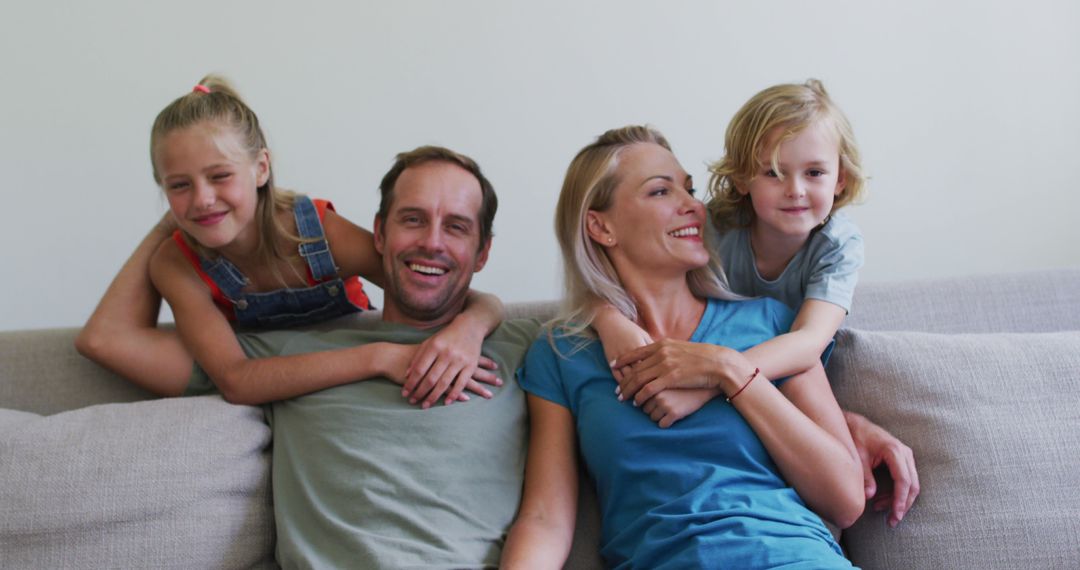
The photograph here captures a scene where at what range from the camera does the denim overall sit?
1934 millimetres

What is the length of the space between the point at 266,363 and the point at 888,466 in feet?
3.83

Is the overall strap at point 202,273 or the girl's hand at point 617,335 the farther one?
the overall strap at point 202,273

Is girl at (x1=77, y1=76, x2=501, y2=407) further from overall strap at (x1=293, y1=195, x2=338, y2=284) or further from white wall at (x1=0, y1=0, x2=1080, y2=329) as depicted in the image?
white wall at (x1=0, y1=0, x2=1080, y2=329)

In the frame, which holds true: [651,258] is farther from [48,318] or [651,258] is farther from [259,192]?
[48,318]

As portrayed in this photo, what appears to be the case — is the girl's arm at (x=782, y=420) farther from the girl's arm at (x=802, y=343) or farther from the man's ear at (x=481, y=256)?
the man's ear at (x=481, y=256)

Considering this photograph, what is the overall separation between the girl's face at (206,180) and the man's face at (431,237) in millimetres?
310

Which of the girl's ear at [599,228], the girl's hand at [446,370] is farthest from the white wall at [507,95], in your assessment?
the girl's hand at [446,370]

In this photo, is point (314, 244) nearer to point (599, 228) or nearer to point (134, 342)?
point (134, 342)

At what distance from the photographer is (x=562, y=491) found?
1.61 meters

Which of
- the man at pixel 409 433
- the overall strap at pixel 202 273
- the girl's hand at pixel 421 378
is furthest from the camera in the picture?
the overall strap at pixel 202 273

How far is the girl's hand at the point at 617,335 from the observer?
1.62m

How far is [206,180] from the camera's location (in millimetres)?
1815

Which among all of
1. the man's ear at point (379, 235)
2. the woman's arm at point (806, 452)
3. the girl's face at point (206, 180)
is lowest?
the woman's arm at point (806, 452)

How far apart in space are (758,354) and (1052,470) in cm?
55
